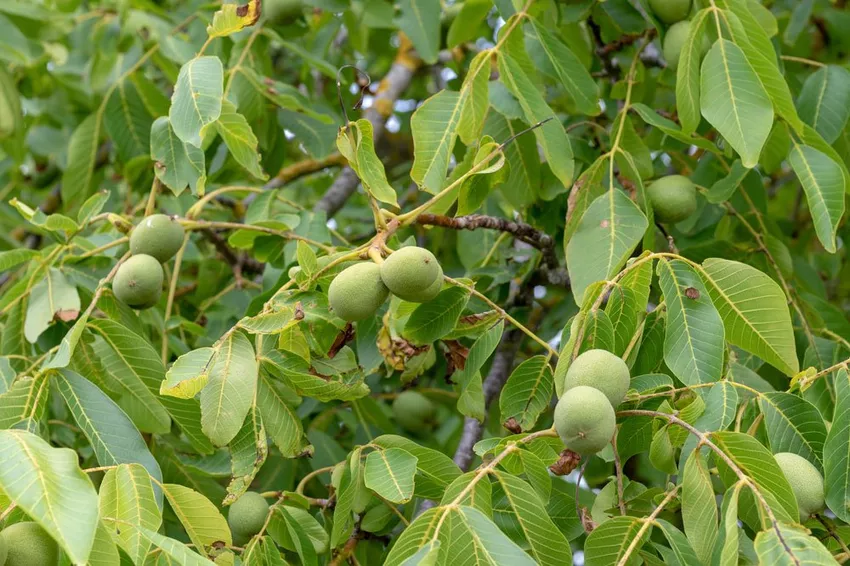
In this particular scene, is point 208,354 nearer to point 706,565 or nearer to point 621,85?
point 706,565

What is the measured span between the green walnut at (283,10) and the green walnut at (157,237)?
848mm

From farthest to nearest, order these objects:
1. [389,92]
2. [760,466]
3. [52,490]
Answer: [389,92] → [760,466] → [52,490]

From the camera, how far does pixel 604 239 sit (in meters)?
1.69

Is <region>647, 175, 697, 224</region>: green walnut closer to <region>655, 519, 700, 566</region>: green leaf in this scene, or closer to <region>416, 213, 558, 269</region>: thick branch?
<region>416, 213, 558, 269</region>: thick branch

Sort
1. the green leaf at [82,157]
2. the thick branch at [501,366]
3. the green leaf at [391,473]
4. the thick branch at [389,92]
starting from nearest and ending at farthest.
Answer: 1. the green leaf at [391,473]
2. the thick branch at [501,366]
3. the green leaf at [82,157]
4. the thick branch at [389,92]

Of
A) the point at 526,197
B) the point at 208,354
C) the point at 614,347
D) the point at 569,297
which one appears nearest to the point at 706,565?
the point at 614,347

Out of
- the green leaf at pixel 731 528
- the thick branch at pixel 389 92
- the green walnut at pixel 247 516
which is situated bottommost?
the thick branch at pixel 389 92

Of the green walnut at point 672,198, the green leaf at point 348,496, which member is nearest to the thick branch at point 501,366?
the green walnut at point 672,198

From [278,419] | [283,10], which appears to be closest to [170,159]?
[278,419]

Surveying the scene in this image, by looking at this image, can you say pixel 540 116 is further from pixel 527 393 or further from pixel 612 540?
pixel 612 540

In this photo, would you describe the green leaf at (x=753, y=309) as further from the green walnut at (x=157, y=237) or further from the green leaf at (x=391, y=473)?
the green walnut at (x=157, y=237)

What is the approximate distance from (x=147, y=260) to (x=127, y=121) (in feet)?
3.51

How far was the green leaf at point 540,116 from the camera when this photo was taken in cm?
186

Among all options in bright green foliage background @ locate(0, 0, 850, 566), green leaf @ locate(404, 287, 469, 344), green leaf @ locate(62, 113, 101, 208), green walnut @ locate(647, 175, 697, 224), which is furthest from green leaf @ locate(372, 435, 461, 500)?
green leaf @ locate(62, 113, 101, 208)
